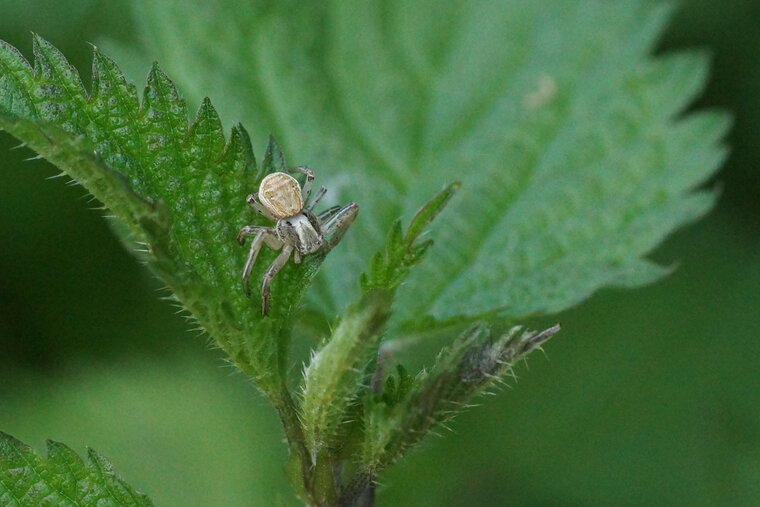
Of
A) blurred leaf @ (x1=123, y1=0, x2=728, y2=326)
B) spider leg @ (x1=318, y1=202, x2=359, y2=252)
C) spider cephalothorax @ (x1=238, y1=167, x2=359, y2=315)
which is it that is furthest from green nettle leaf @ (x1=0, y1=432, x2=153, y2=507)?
blurred leaf @ (x1=123, y1=0, x2=728, y2=326)

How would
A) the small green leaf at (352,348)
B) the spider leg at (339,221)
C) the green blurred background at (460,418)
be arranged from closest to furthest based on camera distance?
the small green leaf at (352,348)
the spider leg at (339,221)
the green blurred background at (460,418)

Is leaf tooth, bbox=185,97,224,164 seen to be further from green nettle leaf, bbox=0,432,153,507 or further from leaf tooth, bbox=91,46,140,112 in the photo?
green nettle leaf, bbox=0,432,153,507

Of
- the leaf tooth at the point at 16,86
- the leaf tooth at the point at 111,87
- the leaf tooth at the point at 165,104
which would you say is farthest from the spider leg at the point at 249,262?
the leaf tooth at the point at 16,86

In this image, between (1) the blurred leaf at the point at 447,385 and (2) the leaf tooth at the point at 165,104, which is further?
(2) the leaf tooth at the point at 165,104

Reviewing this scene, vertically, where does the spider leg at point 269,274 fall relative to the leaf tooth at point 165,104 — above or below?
below

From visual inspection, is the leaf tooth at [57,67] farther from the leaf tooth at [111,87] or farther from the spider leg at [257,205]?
the spider leg at [257,205]

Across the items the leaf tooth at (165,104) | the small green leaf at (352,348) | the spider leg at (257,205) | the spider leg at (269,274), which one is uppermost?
the leaf tooth at (165,104)

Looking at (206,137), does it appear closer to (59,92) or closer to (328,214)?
(59,92)

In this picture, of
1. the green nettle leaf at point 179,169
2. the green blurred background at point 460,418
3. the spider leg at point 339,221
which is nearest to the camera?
the green nettle leaf at point 179,169
